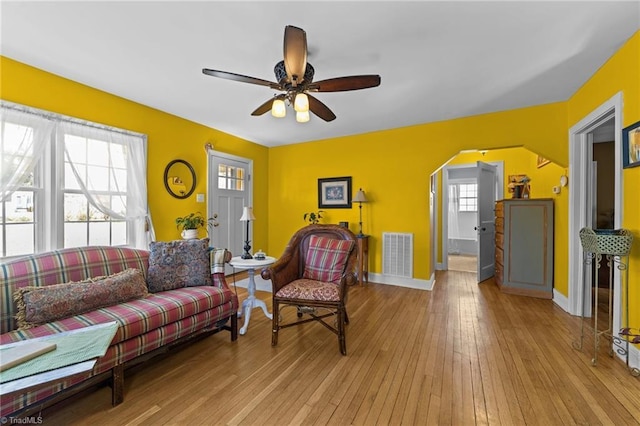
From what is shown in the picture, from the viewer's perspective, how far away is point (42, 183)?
2.49m

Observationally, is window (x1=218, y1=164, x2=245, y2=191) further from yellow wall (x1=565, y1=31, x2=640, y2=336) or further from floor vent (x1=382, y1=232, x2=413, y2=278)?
yellow wall (x1=565, y1=31, x2=640, y2=336)

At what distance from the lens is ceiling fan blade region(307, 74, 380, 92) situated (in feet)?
6.07

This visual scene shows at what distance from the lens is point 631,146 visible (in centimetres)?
196

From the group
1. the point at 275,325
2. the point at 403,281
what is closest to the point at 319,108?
the point at 275,325

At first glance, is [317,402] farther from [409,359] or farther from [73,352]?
[73,352]

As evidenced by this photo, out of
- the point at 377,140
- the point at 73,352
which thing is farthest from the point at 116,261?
the point at 377,140

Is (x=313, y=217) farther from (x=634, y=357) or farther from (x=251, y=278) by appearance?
(x=634, y=357)

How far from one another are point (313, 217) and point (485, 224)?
289 centimetres

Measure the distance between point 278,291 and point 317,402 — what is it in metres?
0.94

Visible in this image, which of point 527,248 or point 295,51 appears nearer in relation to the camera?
point 295,51

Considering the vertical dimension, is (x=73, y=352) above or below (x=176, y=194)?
below

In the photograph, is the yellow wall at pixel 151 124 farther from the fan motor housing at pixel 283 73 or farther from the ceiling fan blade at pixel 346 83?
the ceiling fan blade at pixel 346 83

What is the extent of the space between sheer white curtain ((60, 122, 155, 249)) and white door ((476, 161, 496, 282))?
483 centimetres
